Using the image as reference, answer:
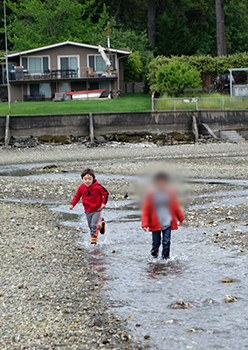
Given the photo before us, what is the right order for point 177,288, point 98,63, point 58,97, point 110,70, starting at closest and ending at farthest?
point 177,288 < point 58,97 < point 110,70 < point 98,63

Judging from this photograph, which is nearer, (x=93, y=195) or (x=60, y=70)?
(x=93, y=195)

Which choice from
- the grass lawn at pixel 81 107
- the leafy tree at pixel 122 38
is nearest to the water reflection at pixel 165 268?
the grass lawn at pixel 81 107

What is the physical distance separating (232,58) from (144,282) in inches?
1580

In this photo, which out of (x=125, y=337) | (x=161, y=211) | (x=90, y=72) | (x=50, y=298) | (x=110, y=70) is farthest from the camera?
(x=110, y=70)

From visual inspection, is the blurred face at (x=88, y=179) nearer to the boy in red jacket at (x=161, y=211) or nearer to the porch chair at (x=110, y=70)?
the boy in red jacket at (x=161, y=211)

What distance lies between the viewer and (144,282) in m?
8.33

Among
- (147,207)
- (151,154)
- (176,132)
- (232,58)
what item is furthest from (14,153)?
(147,207)

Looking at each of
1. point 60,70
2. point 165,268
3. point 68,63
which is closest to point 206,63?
point 68,63

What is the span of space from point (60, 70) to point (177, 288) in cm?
4381

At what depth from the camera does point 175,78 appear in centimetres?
4009

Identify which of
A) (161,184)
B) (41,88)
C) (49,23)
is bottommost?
(161,184)

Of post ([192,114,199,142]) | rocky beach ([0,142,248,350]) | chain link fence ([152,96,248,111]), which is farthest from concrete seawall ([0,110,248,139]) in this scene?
rocky beach ([0,142,248,350])

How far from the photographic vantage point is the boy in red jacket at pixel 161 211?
21.2 feet

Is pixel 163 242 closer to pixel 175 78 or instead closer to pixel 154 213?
pixel 154 213
